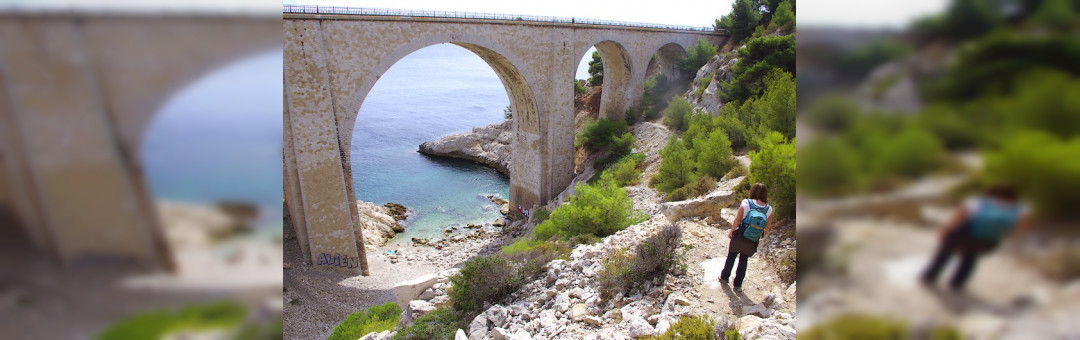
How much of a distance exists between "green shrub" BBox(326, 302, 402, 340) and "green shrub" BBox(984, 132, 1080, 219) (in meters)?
7.53

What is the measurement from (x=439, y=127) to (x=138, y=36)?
27643 mm

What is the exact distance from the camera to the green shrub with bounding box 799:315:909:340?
2.47 ft

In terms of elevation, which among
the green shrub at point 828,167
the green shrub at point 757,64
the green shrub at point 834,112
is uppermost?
the green shrub at point 757,64

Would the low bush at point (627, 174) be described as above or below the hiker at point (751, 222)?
above

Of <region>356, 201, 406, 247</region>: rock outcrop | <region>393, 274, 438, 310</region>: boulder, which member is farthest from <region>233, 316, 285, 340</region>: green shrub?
<region>356, 201, 406, 247</region>: rock outcrop

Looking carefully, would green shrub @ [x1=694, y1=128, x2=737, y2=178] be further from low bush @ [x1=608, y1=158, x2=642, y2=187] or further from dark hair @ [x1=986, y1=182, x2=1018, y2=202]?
dark hair @ [x1=986, y1=182, x2=1018, y2=202]

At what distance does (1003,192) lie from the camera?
68 cm

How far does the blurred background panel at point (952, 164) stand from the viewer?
2.17ft

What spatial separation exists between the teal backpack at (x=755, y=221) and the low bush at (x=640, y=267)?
1541mm

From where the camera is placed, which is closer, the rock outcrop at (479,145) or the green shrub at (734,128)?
the green shrub at (734,128)

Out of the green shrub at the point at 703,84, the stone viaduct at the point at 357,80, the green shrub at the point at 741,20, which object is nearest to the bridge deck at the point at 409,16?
the stone viaduct at the point at 357,80

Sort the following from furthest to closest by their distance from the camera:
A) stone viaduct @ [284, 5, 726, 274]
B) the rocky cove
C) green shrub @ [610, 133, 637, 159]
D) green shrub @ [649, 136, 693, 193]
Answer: green shrub @ [610, 133, 637, 159] < green shrub @ [649, 136, 693, 193] < stone viaduct @ [284, 5, 726, 274] < the rocky cove

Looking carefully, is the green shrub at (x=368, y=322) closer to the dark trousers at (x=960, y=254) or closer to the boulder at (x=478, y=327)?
the boulder at (x=478, y=327)

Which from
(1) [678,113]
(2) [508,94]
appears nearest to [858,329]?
(2) [508,94]
